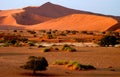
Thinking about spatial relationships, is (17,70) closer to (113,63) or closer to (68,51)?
(113,63)

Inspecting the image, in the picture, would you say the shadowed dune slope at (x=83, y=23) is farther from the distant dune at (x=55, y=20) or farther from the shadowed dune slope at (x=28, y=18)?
the shadowed dune slope at (x=28, y=18)

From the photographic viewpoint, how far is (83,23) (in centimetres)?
10900

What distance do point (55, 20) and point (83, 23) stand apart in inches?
500

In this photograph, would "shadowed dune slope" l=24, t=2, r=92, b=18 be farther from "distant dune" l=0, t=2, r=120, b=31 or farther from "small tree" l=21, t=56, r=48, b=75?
"small tree" l=21, t=56, r=48, b=75

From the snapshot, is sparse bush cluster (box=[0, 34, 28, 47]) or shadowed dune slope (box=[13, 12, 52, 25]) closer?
sparse bush cluster (box=[0, 34, 28, 47])

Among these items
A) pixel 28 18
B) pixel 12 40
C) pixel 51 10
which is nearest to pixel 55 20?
pixel 28 18

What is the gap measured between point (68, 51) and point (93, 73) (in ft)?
48.4

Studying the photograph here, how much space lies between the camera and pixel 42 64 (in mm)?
17609

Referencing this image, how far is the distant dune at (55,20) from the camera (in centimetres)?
10081

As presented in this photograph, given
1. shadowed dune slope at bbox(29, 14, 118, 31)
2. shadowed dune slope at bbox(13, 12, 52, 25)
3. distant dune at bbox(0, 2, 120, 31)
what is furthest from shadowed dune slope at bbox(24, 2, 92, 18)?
shadowed dune slope at bbox(29, 14, 118, 31)

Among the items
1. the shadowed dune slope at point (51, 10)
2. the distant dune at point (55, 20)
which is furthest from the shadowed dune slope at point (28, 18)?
the shadowed dune slope at point (51, 10)

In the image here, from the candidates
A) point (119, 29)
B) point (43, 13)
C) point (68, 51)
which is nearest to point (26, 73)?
point (68, 51)

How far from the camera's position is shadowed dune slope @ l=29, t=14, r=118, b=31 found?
323ft

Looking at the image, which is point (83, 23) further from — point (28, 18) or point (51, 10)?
point (51, 10)
